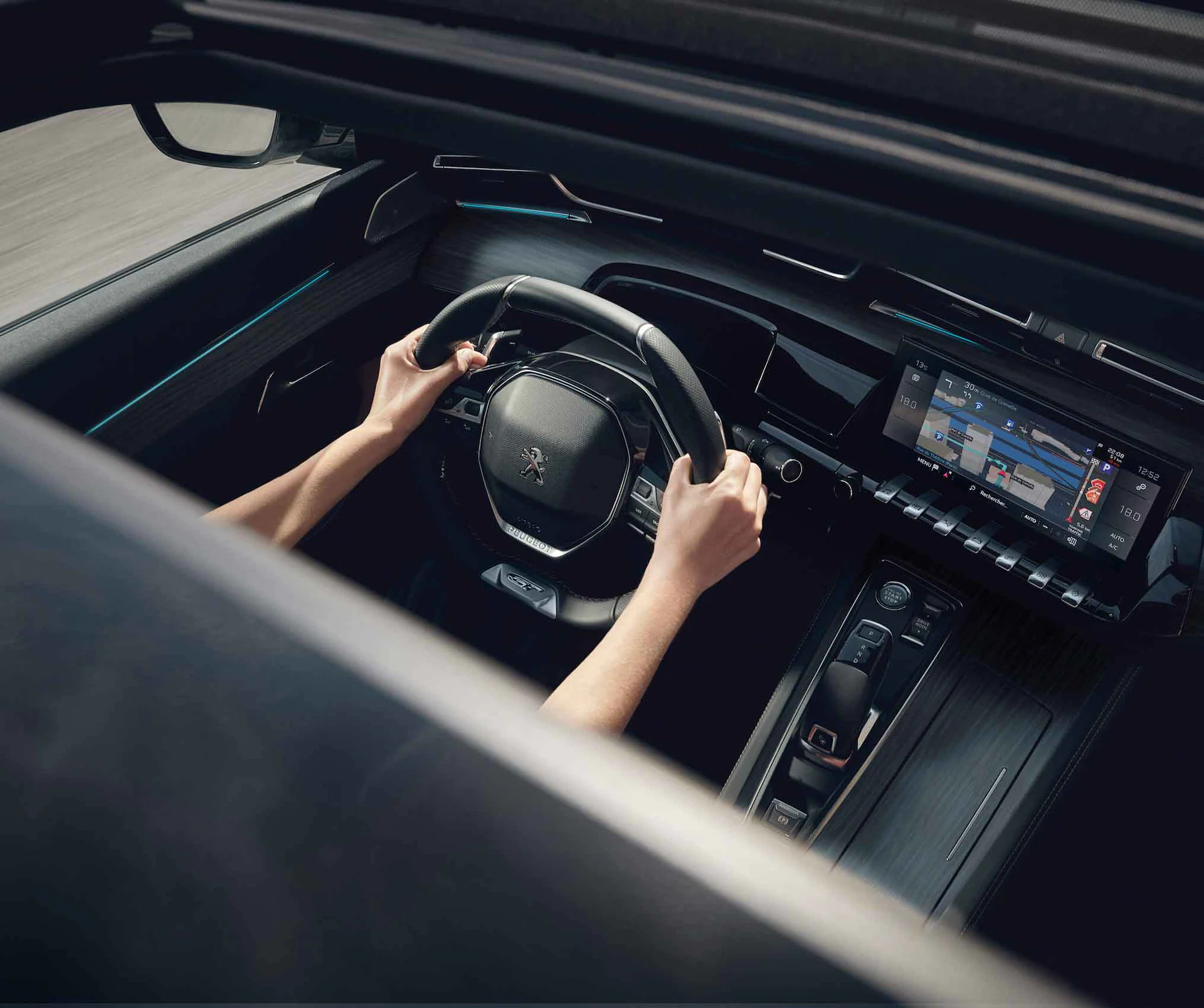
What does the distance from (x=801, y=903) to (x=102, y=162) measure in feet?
6.24

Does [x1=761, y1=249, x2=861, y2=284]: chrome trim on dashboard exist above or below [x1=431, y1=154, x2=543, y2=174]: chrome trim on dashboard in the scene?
above

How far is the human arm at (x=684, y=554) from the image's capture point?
43.4 inches

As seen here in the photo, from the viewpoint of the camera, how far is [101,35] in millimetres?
788

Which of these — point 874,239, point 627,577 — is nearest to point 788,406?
point 627,577

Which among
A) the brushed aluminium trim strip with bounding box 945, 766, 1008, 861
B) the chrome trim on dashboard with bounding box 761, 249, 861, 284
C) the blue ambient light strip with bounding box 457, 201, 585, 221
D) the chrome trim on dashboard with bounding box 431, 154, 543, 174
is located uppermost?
the chrome trim on dashboard with bounding box 761, 249, 861, 284

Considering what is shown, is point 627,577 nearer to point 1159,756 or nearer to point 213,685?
point 1159,756

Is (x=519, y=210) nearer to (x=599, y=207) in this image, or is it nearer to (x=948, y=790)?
(x=599, y=207)

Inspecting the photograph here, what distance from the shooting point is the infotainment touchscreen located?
113 cm

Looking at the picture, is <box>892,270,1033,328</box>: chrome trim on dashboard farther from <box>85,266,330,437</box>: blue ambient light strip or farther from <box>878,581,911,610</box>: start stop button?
<box>85,266,330,437</box>: blue ambient light strip

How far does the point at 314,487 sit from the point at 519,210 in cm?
72

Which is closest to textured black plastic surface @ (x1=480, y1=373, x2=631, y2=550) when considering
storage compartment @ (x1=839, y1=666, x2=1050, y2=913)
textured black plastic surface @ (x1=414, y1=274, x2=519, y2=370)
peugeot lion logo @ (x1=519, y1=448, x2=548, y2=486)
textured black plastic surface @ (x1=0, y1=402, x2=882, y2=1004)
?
peugeot lion logo @ (x1=519, y1=448, x2=548, y2=486)

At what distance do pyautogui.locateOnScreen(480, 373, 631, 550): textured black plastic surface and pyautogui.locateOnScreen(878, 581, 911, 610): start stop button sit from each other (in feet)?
1.45

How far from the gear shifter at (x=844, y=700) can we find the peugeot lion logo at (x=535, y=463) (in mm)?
517

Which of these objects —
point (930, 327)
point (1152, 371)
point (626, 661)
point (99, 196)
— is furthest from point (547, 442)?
point (99, 196)
